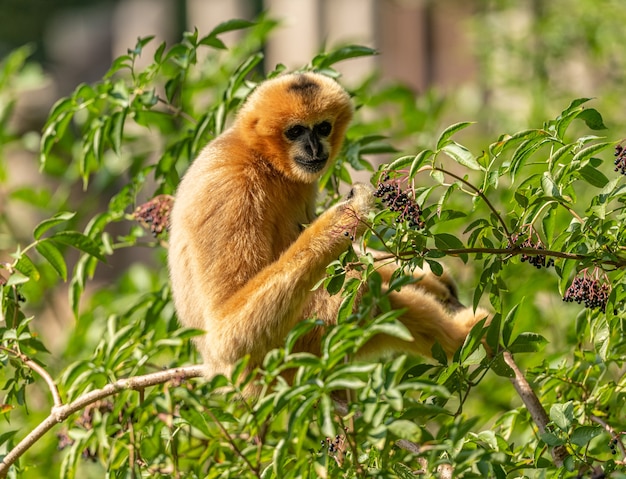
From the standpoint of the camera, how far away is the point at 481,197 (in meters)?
2.38

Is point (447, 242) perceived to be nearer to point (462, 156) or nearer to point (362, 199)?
point (462, 156)

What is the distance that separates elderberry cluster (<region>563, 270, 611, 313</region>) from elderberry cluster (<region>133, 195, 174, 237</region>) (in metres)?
1.93

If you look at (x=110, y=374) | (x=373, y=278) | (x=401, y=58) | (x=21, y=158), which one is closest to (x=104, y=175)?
(x=110, y=374)

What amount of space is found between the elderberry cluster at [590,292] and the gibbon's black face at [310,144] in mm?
1755

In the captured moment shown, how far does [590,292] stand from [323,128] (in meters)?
2.03

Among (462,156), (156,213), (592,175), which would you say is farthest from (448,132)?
(156,213)

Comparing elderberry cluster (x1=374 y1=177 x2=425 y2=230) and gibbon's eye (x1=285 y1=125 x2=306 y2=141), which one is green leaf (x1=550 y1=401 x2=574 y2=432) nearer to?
elderberry cluster (x1=374 y1=177 x2=425 y2=230)

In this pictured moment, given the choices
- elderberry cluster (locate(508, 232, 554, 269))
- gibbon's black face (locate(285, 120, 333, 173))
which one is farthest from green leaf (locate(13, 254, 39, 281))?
elderberry cluster (locate(508, 232, 554, 269))

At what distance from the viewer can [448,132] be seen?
7.41 ft

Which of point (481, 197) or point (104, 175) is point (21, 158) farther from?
point (481, 197)

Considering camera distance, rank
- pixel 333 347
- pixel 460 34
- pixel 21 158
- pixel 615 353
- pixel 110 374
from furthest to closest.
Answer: pixel 460 34
pixel 21 158
pixel 615 353
pixel 110 374
pixel 333 347

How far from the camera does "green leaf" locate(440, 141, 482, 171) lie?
2.25 meters

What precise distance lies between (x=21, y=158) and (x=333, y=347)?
33.0 ft

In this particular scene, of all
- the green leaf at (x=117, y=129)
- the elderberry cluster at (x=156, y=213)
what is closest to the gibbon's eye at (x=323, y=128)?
the elderberry cluster at (x=156, y=213)
